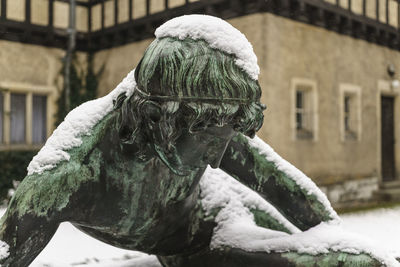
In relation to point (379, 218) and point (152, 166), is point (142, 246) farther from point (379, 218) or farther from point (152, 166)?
point (379, 218)

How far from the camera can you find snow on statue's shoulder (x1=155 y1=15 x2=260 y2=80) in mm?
881

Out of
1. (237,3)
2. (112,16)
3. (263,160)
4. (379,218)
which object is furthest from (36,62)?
(263,160)

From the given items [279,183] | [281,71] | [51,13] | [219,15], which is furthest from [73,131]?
[51,13]

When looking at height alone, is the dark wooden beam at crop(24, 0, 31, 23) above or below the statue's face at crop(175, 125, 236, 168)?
above

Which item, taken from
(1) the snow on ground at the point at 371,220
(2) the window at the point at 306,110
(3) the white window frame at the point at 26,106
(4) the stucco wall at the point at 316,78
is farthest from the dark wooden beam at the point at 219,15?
(1) the snow on ground at the point at 371,220

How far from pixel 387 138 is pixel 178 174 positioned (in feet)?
36.0

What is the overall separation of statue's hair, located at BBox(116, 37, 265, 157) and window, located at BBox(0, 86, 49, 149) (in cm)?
912

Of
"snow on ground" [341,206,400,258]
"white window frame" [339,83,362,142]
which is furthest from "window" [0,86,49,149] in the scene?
"snow on ground" [341,206,400,258]

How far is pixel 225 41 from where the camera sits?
0.88 m

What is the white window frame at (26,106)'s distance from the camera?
372 inches

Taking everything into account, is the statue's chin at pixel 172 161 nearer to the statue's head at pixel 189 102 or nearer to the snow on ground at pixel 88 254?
the statue's head at pixel 189 102

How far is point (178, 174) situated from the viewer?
0.97 m

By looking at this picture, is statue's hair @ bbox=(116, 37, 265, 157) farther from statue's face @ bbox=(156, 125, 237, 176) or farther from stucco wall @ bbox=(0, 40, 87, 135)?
stucco wall @ bbox=(0, 40, 87, 135)

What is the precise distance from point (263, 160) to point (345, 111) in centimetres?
913
